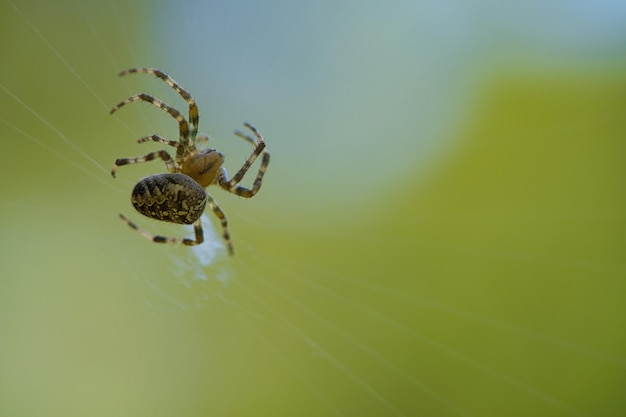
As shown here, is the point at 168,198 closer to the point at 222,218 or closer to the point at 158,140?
the point at 158,140

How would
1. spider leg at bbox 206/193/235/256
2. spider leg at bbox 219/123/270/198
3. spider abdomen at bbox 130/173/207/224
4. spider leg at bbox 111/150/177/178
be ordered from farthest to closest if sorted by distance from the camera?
spider leg at bbox 206/193/235/256 → spider leg at bbox 219/123/270/198 → spider leg at bbox 111/150/177/178 → spider abdomen at bbox 130/173/207/224

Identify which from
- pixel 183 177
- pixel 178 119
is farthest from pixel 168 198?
pixel 178 119

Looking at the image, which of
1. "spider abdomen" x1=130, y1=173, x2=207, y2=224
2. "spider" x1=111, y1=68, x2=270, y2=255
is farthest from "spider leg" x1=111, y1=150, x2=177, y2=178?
"spider abdomen" x1=130, y1=173, x2=207, y2=224

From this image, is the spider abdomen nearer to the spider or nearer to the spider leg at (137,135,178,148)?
the spider

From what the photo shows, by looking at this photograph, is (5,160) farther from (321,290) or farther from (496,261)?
(496,261)

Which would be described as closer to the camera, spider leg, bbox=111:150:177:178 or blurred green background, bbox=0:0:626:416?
spider leg, bbox=111:150:177:178

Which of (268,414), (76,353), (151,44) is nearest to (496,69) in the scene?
(151,44)

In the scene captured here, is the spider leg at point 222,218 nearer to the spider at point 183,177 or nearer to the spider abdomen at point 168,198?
the spider at point 183,177
